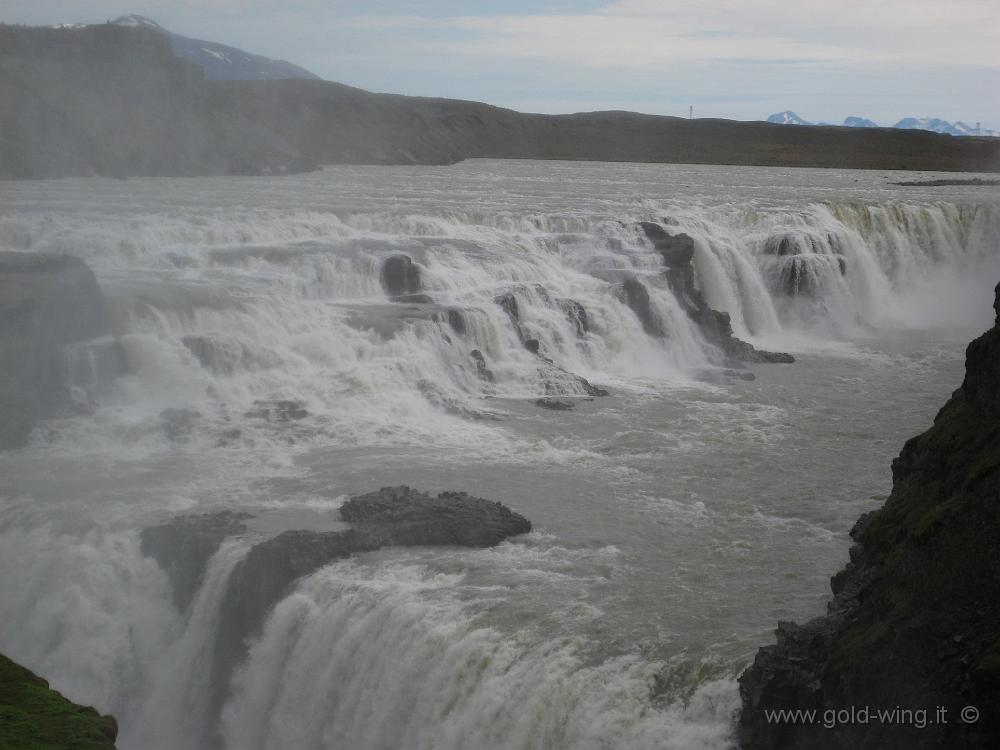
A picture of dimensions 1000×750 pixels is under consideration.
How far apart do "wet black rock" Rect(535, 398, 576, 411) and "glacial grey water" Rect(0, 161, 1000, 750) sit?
0.31 m

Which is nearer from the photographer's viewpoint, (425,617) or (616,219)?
(425,617)

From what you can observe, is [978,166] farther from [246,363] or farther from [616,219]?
[246,363]

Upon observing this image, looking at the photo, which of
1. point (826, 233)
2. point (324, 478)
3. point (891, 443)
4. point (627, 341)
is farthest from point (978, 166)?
point (324, 478)

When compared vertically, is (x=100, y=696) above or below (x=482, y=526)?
→ below

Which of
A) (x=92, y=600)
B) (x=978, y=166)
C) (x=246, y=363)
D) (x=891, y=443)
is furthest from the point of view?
(x=978, y=166)

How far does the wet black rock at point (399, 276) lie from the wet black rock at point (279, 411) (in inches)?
241

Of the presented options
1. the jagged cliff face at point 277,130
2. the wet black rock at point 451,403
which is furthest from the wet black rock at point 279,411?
the jagged cliff face at point 277,130

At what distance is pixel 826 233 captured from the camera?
33.2 m

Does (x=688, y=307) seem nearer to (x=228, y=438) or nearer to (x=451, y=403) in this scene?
(x=451, y=403)

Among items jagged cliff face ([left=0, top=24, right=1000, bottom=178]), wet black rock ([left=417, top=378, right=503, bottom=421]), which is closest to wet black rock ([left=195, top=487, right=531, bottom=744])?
wet black rock ([left=417, top=378, right=503, bottom=421])

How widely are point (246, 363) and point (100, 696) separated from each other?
786 centimetres

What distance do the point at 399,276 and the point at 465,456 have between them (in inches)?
327

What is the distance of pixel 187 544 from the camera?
44.1ft

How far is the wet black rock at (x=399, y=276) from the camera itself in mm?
24688
